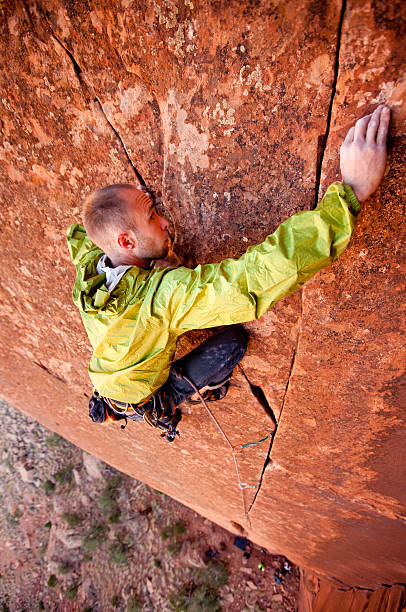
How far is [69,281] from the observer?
248cm

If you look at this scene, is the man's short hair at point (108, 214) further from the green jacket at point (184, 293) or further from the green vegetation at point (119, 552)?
the green vegetation at point (119, 552)

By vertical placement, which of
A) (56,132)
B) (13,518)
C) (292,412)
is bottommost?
(13,518)

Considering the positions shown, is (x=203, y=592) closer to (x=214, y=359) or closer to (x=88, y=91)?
(x=214, y=359)

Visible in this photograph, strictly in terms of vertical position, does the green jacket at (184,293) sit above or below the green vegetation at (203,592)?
above

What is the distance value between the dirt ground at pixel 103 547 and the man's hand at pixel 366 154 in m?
6.25

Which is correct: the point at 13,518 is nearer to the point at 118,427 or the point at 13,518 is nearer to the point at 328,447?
the point at 118,427

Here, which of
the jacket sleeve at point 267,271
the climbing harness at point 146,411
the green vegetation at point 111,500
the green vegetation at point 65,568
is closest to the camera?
the jacket sleeve at point 267,271

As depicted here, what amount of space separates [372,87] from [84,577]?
9.17 meters

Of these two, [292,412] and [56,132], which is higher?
[56,132]

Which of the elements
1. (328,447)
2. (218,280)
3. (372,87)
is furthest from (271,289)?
(328,447)

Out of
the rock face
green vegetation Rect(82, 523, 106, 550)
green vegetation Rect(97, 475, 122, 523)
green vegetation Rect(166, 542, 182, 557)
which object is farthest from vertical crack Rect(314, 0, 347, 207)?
green vegetation Rect(82, 523, 106, 550)

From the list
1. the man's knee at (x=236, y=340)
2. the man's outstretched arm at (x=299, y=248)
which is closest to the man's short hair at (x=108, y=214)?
the man's outstretched arm at (x=299, y=248)

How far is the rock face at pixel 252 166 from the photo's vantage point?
125cm

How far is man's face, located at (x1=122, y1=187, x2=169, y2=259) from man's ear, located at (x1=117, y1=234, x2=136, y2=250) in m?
0.03
